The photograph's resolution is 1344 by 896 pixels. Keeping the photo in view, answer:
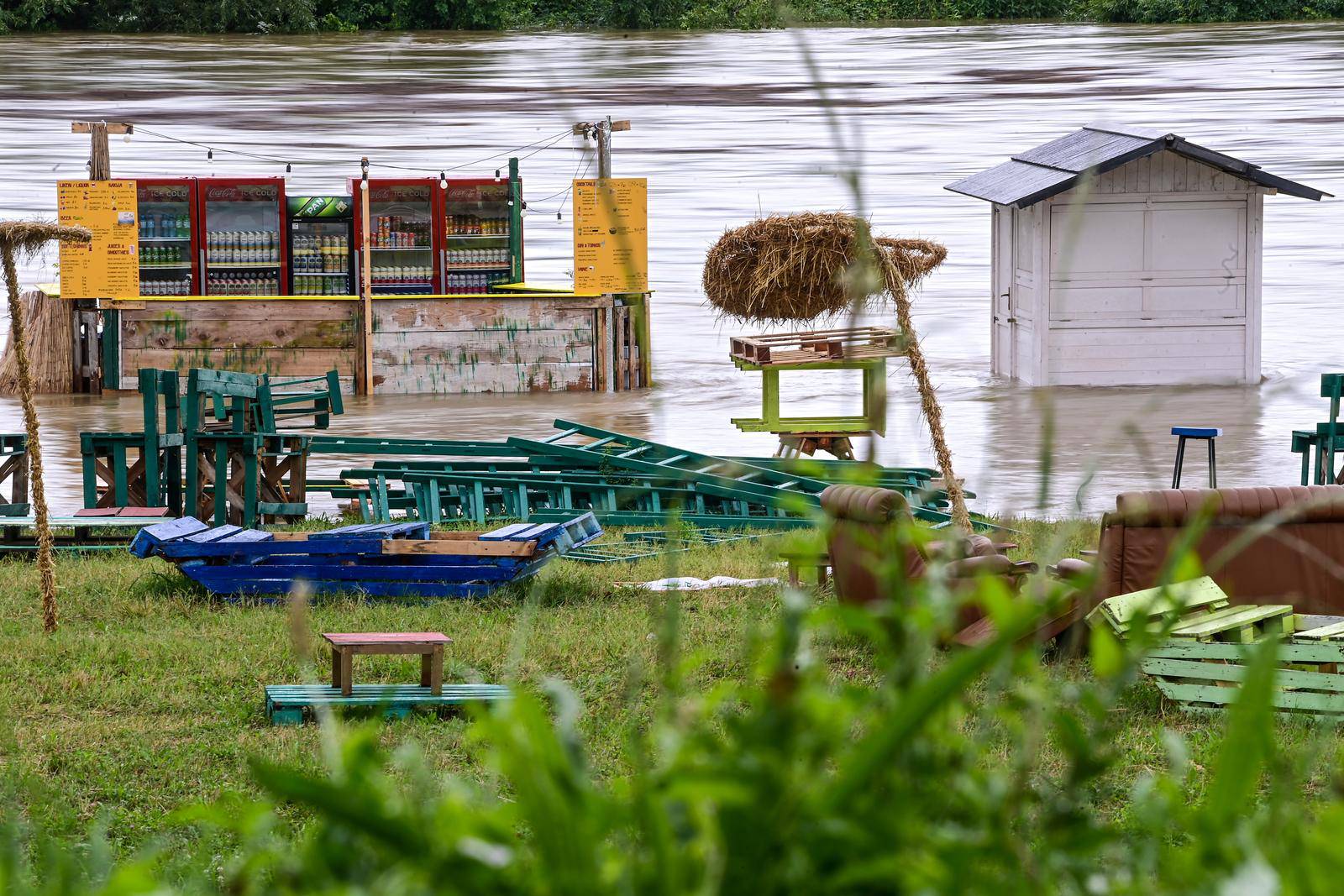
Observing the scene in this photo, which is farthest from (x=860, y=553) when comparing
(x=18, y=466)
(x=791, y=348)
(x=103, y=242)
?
(x=103, y=242)

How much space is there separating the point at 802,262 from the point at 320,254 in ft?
39.9

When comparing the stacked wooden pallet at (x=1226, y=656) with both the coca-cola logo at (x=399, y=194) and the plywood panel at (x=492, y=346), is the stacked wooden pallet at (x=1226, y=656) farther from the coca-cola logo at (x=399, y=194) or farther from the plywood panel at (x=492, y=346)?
the coca-cola logo at (x=399, y=194)

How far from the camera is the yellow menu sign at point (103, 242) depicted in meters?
20.4

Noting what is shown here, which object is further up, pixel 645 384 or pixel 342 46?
pixel 342 46

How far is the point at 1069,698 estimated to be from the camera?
1.61 m

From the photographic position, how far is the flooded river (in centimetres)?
1748

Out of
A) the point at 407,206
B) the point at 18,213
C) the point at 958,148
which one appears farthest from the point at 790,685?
the point at 958,148

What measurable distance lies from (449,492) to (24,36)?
53341mm

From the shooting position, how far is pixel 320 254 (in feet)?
73.2

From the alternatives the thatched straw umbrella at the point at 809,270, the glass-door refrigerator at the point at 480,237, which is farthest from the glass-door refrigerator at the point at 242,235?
the thatched straw umbrella at the point at 809,270

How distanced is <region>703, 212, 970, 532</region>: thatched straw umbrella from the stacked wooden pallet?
1.37 meters

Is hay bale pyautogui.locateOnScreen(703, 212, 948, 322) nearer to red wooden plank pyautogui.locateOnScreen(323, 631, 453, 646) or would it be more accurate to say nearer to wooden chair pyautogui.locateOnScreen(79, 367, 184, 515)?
red wooden plank pyautogui.locateOnScreen(323, 631, 453, 646)

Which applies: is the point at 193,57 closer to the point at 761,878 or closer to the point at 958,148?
the point at 958,148

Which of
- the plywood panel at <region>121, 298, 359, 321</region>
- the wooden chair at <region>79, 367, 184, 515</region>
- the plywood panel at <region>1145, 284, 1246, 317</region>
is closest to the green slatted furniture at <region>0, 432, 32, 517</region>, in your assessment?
the wooden chair at <region>79, 367, 184, 515</region>
